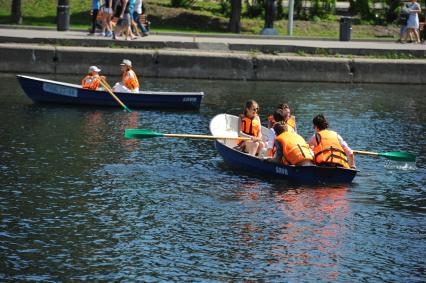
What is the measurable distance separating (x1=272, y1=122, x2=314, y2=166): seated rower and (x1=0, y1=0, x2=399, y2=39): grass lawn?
91.8 feet

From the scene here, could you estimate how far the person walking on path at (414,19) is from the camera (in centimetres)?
4428

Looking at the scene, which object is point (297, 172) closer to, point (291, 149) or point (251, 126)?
point (291, 149)

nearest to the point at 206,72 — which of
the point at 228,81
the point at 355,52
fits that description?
the point at 228,81

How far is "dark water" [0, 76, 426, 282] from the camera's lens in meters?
16.9

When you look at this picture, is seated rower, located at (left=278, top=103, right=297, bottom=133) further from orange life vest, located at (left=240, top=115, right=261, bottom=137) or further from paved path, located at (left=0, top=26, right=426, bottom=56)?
paved path, located at (left=0, top=26, right=426, bottom=56)

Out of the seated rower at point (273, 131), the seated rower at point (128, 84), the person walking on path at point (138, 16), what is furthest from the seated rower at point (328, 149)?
the person walking on path at point (138, 16)

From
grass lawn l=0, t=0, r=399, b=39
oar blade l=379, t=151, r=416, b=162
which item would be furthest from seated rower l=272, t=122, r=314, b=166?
grass lawn l=0, t=0, r=399, b=39

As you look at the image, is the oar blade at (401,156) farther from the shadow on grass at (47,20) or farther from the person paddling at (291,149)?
the shadow on grass at (47,20)

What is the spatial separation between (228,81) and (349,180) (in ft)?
60.0

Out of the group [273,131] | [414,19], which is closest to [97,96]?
[273,131]

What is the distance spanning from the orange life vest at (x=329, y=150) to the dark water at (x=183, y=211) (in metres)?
0.61

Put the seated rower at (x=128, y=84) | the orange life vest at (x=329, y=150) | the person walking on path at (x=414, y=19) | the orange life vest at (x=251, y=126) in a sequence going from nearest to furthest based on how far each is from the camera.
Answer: the orange life vest at (x=329, y=150) → the orange life vest at (x=251, y=126) → the seated rower at (x=128, y=84) → the person walking on path at (x=414, y=19)

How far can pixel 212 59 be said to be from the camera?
40.3m

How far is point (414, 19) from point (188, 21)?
40.7ft
